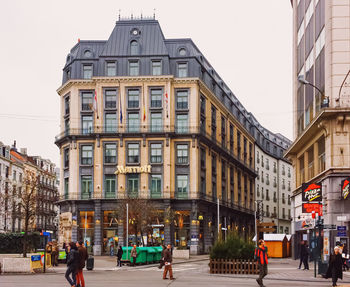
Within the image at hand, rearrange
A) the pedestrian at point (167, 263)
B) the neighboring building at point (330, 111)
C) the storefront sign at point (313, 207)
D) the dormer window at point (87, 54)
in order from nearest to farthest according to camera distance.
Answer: the pedestrian at point (167, 263) < the storefront sign at point (313, 207) < the neighboring building at point (330, 111) < the dormer window at point (87, 54)

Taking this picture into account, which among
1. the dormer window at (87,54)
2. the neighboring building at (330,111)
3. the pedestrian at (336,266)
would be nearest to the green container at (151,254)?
the neighboring building at (330,111)

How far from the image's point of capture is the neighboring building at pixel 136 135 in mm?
72125

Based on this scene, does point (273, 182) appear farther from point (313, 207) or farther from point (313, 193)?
point (313, 207)

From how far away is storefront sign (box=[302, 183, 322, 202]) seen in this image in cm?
3422

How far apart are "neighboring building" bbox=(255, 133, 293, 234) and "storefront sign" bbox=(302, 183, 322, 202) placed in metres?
74.4

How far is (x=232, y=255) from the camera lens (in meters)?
32.1

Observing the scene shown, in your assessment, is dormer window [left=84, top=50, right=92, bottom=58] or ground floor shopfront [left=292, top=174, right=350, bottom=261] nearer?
ground floor shopfront [left=292, top=174, right=350, bottom=261]

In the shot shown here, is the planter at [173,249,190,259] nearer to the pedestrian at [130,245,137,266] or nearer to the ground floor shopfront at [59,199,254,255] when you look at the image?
the ground floor shopfront at [59,199,254,255]

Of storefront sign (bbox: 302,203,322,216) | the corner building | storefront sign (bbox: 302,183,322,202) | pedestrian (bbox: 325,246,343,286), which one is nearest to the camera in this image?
pedestrian (bbox: 325,246,343,286)

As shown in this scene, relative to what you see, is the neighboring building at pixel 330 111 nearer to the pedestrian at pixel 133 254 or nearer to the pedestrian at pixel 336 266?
the pedestrian at pixel 336 266

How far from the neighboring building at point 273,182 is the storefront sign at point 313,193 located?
74411 mm

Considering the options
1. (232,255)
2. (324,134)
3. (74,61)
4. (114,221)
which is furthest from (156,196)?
(232,255)

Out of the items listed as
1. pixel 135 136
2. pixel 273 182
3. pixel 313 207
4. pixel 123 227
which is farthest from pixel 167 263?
pixel 273 182

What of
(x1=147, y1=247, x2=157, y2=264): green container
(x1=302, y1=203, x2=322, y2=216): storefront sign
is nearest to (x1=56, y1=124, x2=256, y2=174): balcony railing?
(x1=147, y1=247, x2=157, y2=264): green container
